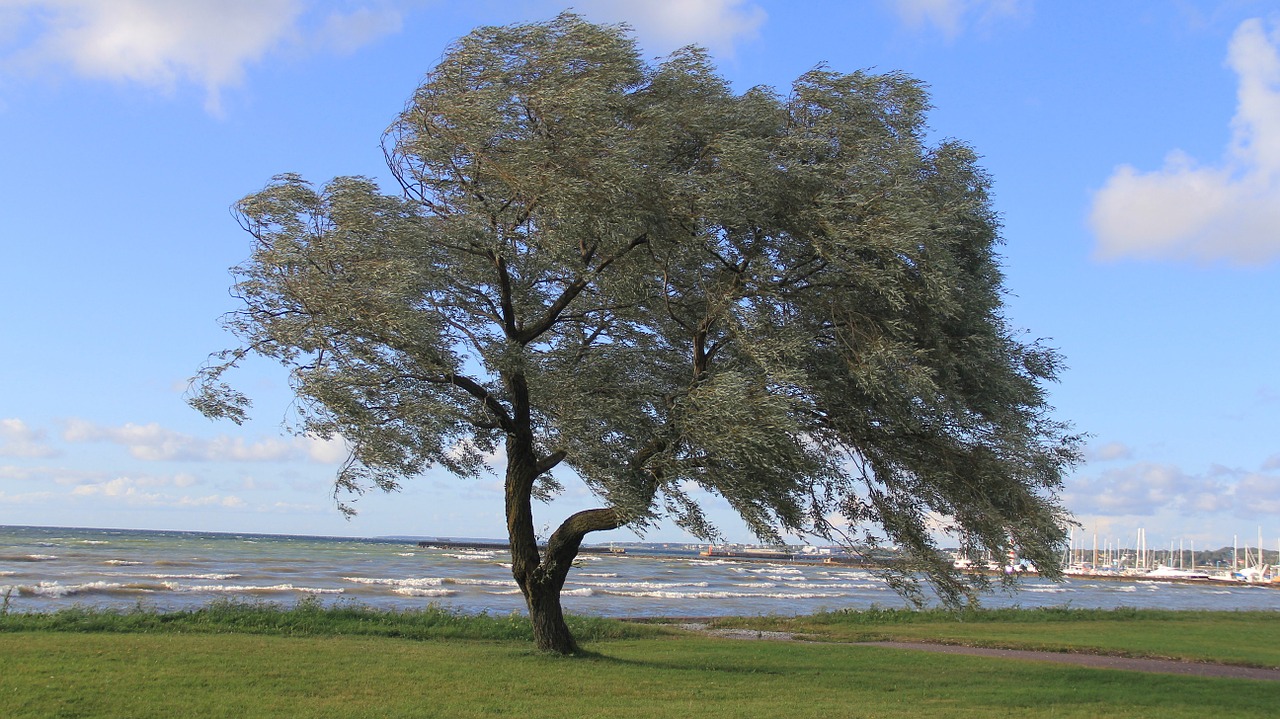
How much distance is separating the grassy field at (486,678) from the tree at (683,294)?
262cm

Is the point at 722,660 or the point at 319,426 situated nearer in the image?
the point at 319,426

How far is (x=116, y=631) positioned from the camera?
21062mm

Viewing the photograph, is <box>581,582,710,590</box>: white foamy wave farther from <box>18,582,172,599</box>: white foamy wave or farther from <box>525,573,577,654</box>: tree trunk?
<box>525,573,577,654</box>: tree trunk

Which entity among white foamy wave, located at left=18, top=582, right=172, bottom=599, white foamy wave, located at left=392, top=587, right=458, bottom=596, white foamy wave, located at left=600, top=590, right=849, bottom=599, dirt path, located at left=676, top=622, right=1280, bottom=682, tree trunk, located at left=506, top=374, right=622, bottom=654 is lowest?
white foamy wave, located at left=600, top=590, right=849, bottom=599

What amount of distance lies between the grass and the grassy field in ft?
19.3

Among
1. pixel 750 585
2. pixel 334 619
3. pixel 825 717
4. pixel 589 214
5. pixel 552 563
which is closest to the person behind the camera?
pixel 825 717

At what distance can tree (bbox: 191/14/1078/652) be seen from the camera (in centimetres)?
1398

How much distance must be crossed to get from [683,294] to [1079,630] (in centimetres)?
2518

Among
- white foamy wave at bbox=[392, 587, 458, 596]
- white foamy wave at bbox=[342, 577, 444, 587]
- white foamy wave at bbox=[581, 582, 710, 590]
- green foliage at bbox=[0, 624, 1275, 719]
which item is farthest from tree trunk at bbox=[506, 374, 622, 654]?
white foamy wave at bbox=[581, 582, 710, 590]

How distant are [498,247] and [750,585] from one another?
54.5 m

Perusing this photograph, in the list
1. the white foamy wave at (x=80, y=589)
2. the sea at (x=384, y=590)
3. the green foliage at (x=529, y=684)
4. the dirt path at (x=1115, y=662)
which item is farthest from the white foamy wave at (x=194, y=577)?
the dirt path at (x=1115, y=662)

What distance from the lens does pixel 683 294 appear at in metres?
15.5

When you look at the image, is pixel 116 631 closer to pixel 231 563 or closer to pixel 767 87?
pixel 767 87

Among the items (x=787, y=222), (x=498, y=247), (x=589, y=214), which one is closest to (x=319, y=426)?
(x=498, y=247)
